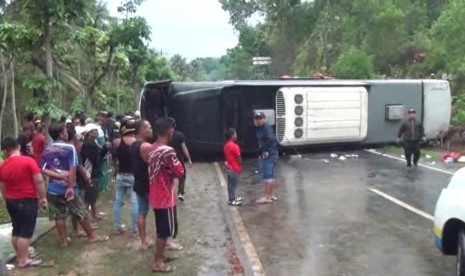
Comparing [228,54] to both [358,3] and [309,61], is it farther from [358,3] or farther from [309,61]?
[358,3]

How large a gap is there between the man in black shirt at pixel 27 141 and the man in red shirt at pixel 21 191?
2976mm

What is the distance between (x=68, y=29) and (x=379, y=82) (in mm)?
10186

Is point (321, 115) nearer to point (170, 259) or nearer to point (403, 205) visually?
point (403, 205)

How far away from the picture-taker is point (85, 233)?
8.84 m

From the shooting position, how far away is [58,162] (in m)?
7.79

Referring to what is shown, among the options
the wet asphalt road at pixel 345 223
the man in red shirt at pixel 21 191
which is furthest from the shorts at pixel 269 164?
the man in red shirt at pixel 21 191

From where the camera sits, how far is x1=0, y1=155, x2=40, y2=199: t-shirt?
7.04 metres

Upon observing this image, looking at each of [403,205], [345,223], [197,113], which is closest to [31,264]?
[345,223]

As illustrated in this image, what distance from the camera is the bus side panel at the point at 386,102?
61.6 feet

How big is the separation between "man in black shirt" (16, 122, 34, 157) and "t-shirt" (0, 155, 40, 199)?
3012 mm

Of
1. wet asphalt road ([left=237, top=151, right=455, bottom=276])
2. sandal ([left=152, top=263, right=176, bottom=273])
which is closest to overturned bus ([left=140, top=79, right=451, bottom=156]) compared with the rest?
wet asphalt road ([left=237, top=151, right=455, bottom=276])

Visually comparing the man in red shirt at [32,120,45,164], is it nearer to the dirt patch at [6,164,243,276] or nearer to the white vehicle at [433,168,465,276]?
the dirt patch at [6,164,243,276]

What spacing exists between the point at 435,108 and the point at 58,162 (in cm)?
1473

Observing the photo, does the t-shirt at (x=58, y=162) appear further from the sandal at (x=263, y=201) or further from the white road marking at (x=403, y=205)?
the white road marking at (x=403, y=205)
